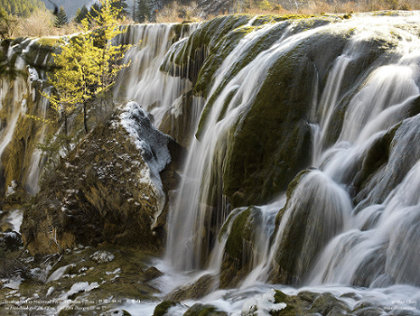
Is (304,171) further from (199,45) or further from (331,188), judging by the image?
(199,45)

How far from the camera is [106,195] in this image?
1009cm

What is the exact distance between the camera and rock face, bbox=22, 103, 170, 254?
32.2 feet

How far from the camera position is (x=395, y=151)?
5.42m

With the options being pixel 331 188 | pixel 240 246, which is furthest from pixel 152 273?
pixel 331 188

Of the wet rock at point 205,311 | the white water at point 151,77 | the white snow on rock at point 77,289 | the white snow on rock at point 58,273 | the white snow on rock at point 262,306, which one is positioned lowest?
the white snow on rock at point 58,273

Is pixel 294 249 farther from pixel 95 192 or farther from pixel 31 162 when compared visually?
pixel 31 162

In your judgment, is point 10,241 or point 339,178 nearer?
point 339,178

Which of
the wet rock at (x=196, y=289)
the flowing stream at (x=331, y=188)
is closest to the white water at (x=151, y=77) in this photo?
the flowing stream at (x=331, y=188)

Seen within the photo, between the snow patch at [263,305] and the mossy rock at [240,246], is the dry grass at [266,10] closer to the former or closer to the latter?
the snow patch at [263,305]

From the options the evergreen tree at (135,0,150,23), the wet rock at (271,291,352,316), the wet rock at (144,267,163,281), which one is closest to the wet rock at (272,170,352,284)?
the wet rock at (271,291,352,316)

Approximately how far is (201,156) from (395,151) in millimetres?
4930

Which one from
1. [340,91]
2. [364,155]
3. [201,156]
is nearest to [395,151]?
[364,155]

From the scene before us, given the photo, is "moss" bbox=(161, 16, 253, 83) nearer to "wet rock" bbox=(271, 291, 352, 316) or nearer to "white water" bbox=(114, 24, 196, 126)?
"white water" bbox=(114, 24, 196, 126)

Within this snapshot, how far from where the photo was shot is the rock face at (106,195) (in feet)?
32.2
